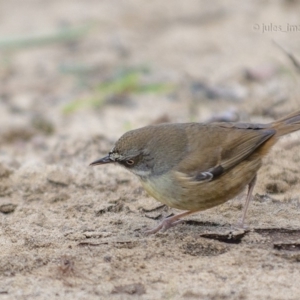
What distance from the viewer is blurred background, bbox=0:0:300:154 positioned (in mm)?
8945

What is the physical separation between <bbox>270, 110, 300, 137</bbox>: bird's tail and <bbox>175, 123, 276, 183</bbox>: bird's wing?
0.26ft

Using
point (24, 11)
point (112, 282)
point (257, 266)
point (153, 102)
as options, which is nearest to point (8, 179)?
point (112, 282)

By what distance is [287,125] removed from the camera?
18.7ft

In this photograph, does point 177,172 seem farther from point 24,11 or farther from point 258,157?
point 24,11

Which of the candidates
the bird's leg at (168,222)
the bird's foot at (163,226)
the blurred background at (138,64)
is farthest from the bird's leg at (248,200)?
the blurred background at (138,64)

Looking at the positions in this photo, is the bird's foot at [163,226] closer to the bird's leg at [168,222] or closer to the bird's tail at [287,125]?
the bird's leg at [168,222]

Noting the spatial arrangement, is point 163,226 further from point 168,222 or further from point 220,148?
point 220,148

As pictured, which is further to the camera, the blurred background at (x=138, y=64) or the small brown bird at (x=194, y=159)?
the blurred background at (x=138, y=64)

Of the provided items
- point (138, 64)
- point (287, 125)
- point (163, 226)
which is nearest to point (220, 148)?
point (287, 125)

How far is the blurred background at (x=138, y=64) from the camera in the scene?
29.3 ft

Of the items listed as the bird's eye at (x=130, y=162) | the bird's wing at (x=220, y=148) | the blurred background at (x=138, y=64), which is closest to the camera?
the bird's wing at (x=220, y=148)

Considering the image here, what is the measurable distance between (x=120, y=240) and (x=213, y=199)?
2.50 feet

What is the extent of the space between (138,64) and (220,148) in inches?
223

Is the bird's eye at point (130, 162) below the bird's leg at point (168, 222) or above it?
above
